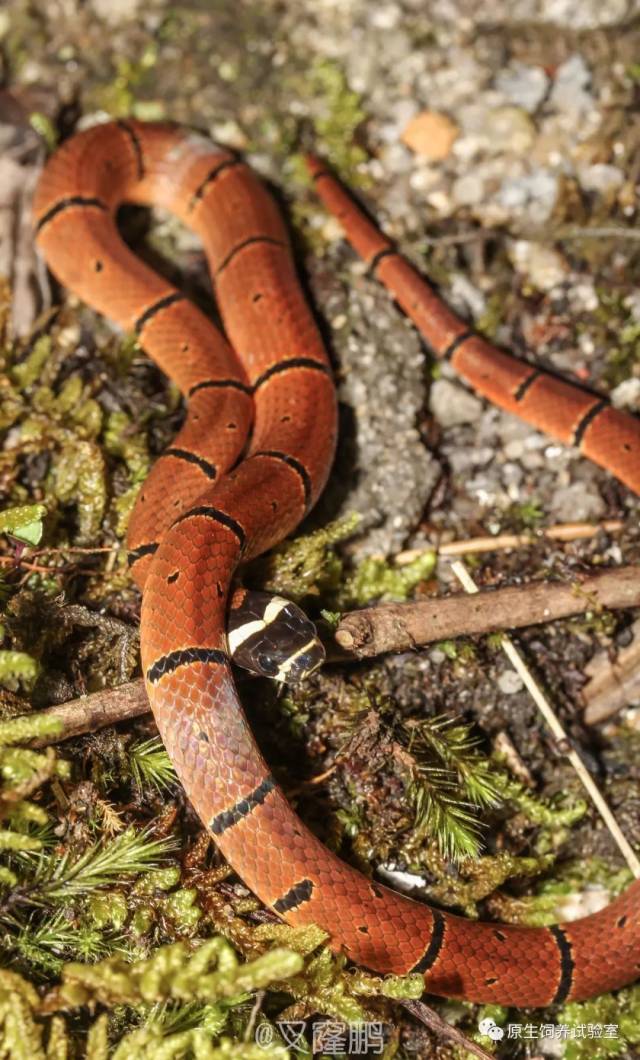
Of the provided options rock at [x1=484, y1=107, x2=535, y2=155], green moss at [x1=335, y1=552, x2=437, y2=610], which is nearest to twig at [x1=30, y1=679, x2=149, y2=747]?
green moss at [x1=335, y1=552, x2=437, y2=610]

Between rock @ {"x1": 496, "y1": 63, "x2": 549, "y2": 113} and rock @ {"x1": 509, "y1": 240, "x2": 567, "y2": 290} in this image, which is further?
rock @ {"x1": 496, "y1": 63, "x2": 549, "y2": 113}

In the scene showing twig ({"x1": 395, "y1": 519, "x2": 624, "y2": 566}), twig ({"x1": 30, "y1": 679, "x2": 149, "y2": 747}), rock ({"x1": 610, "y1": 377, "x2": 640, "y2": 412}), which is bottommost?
twig ({"x1": 30, "y1": 679, "x2": 149, "y2": 747})

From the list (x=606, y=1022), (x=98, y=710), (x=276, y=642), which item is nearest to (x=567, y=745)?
(x=606, y=1022)

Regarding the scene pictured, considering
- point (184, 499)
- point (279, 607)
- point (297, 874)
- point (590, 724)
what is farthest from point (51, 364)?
point (590, 724)

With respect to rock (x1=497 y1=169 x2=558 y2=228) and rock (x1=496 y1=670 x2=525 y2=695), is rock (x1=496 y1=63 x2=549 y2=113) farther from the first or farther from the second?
rock (x1=496 y1=670 x2=525 y2=695)

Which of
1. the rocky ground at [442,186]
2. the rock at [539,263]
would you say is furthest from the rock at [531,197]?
the rock at [539,263]

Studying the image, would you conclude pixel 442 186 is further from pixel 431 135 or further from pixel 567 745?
pixel 567 745

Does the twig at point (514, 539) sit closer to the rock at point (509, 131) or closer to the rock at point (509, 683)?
the rock at point (509, 683)
